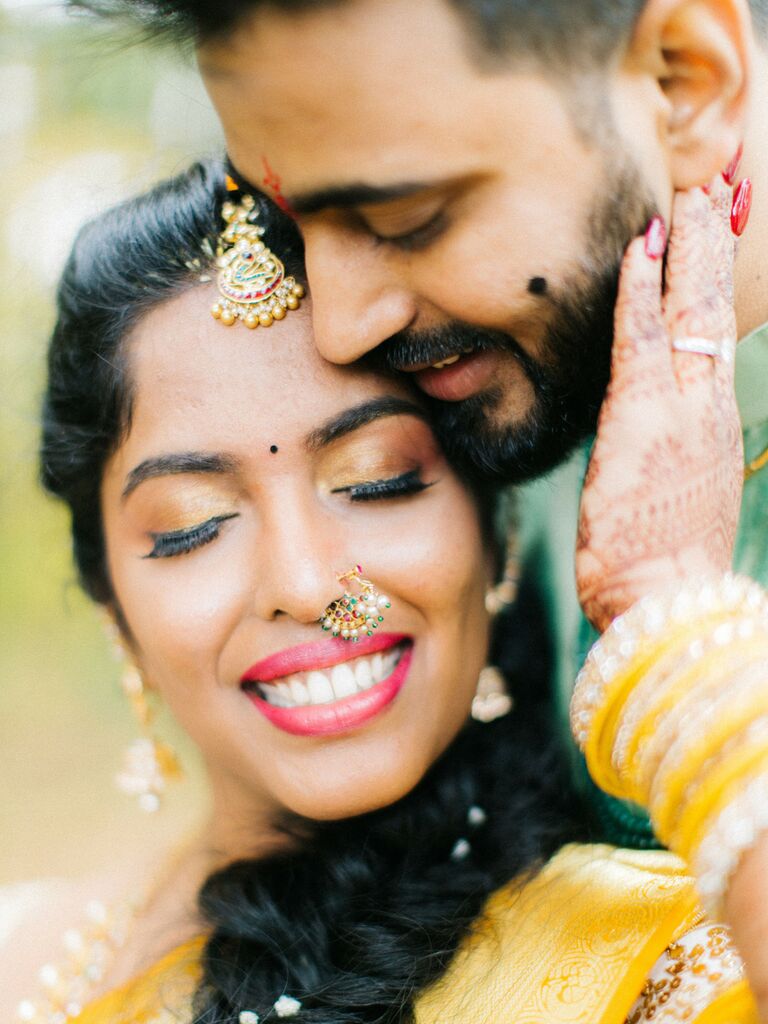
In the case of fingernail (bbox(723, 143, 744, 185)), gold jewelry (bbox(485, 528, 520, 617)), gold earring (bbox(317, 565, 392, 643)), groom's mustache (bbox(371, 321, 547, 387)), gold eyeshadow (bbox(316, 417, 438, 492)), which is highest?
fingernail (bbox(723, 143, 744, 185))

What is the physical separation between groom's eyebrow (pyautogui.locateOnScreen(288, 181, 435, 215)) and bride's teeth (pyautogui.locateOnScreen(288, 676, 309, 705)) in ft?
2.62

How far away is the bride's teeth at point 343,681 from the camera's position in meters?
1.96

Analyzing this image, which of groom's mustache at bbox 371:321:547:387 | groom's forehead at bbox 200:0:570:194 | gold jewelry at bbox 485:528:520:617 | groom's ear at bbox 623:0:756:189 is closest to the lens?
groom's forehead at bbox 200:0:570:194

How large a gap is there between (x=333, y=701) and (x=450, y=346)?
2.14ft

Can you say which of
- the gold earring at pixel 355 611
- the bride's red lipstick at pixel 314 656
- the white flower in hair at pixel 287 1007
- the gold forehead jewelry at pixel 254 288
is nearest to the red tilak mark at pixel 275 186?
the gold forehead jewelry at pixel 254 288

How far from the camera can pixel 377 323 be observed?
5.83 feet

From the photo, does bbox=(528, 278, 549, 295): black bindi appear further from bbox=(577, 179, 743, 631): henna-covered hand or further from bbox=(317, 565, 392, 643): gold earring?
bbox=(317, 565, 392, 643): gold earring

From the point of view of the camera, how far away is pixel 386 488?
1.96 m

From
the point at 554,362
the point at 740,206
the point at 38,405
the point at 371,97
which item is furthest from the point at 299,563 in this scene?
the point at 740,206

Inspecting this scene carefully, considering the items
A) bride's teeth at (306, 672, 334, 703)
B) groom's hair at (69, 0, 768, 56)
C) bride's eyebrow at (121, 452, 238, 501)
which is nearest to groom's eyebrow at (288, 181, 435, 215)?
groom's hair at (69, 0, 768, 56)

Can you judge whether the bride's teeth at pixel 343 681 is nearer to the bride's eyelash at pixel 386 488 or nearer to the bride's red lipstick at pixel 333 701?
the bride's red lipstick at pixel 333 701

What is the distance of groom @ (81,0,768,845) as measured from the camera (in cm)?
156

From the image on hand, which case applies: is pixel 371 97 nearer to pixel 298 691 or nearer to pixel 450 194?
pixel 450 194

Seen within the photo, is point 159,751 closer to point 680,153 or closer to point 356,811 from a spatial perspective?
point 356,811
